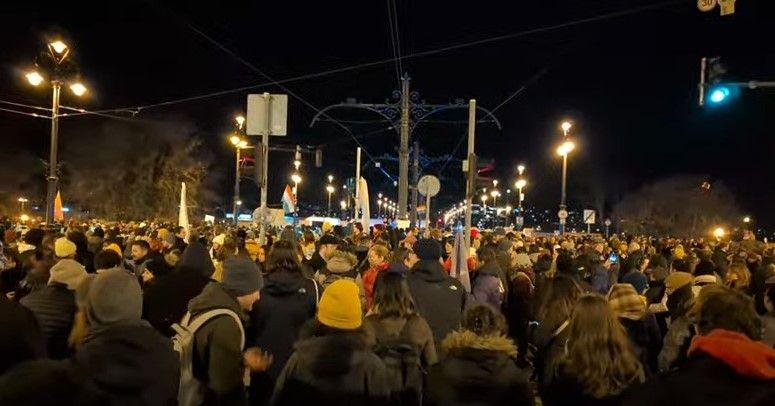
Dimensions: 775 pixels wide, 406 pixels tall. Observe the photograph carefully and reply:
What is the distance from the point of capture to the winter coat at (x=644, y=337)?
5.83 metres

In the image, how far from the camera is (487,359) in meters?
3.98

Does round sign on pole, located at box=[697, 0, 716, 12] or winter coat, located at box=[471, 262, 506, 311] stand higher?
round sign on pole, located at box=[697, 0, 716, 12]

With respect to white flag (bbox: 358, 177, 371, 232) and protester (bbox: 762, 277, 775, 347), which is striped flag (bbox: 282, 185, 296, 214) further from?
protester (bbox: 762, 277, 775, 347)

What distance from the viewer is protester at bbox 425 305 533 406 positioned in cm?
393

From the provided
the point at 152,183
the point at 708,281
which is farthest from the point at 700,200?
the point at 708,281

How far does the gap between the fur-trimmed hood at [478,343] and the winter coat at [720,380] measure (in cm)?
125

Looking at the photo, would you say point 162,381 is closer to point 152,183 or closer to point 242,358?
point 242,358

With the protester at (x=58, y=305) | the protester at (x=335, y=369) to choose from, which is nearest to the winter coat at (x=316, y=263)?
the protester at (x=58, y=305)

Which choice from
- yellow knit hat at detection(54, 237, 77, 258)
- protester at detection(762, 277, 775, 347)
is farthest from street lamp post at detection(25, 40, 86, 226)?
protester at detection(762, 277, 775, 347)

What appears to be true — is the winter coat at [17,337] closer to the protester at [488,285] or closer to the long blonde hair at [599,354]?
the long blonde hair at [599,354]

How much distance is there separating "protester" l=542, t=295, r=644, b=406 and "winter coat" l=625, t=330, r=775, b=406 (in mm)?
1428

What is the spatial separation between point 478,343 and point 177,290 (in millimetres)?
3602

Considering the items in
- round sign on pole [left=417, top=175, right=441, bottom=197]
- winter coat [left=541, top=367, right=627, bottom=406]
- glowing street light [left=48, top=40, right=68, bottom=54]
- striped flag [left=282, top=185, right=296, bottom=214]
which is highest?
glowing street light [left=48, top=40, right=68, bottom=54]

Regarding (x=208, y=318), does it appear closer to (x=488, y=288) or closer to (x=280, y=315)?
(x=280, y=315)
